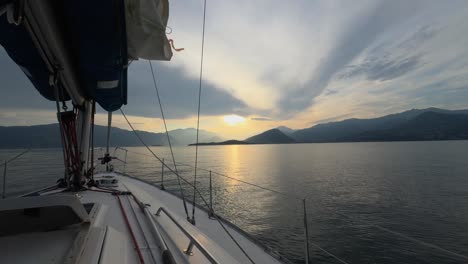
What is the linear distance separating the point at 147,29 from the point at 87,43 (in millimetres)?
637

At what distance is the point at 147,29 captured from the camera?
9.43 feet

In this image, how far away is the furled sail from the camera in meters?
2.13

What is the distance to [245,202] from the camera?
15531 millimetres

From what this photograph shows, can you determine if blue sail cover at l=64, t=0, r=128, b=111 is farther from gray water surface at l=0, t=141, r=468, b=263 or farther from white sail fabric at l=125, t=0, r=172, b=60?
gray water surface at l=0, t=141, r=468, b=263

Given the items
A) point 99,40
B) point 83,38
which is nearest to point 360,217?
point 99,40

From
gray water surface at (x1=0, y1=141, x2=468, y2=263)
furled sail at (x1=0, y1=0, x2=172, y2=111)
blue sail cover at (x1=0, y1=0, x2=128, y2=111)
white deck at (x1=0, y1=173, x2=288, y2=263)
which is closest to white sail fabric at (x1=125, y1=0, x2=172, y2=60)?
furled sail at (x1=0, y1=0, x2=172, y2=111)

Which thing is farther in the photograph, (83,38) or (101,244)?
(83,38)

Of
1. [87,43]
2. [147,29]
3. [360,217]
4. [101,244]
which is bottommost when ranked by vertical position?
[360,217]

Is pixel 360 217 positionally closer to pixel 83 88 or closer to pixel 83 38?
pixel 83 88

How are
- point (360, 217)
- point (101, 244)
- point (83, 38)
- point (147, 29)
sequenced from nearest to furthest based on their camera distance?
1. point (101, 244)
2. point (83, 38)
3. point (147, 29)
4. point (360, 217)

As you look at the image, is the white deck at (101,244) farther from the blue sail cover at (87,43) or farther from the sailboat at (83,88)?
the blue sail cover at (87,43)

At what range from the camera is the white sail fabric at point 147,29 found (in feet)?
8.64

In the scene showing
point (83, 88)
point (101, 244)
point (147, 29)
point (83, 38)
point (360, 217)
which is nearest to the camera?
point (101, 244)

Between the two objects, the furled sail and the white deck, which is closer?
the white deck
